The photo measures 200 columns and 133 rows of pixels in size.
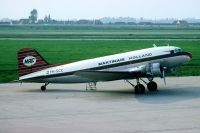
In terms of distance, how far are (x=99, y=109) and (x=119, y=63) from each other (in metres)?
8.38

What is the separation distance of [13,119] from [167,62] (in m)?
14.6

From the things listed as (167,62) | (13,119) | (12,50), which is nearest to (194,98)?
(167,62)

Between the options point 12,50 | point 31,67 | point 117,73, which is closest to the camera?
point 117,73

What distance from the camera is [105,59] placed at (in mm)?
36500

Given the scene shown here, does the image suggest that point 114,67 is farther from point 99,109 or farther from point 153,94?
point 99,109

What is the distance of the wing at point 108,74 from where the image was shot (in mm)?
33750

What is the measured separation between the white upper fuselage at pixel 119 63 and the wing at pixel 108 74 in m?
0.64

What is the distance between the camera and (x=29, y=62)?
37.4 m

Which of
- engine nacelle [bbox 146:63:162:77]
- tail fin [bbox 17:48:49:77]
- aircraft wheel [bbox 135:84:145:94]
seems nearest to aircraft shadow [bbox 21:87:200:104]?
aircraft wheel [bbox 135:84:145:94]

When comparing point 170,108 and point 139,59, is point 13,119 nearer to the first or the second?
point 170,108

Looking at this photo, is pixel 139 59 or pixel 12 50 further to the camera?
pixel 12 50

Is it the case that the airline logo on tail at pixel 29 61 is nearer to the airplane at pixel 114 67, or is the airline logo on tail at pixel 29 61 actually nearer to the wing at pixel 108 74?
the airplane at pixel 114 67

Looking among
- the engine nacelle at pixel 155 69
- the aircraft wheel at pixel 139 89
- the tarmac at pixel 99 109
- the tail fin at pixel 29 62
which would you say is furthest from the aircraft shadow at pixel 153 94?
the tail fin at pixel 29 62

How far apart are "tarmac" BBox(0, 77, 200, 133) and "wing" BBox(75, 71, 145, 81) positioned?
120 centimetres
